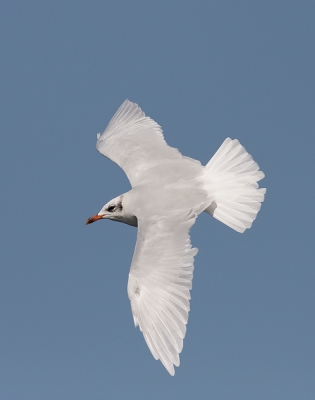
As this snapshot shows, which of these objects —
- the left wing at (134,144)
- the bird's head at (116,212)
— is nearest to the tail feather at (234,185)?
the left wing at (134,144)

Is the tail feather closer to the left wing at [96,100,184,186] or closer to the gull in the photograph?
the gull

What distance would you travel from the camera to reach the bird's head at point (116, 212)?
12.9 m

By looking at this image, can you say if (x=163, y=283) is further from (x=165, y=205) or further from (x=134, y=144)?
(x=134, y=144)

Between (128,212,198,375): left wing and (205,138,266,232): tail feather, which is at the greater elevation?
(205,138,266,232): tail feather

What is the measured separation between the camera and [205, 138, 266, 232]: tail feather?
1238 centimetres

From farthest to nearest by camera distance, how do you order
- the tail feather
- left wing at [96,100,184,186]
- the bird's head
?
1. left wing at [96,100,184,186]
2. the bird's head
3. the tail feather

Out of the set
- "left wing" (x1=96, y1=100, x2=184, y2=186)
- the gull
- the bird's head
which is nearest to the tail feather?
the gull

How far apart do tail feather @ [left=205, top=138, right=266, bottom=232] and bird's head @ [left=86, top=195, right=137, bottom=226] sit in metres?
1.16

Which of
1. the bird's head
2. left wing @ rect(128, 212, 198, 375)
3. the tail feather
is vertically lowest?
left wing @ rect(128, 212, 198, 375)

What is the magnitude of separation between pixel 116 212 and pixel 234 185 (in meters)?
1.77

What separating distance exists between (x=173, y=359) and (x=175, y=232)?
1908 millimetres

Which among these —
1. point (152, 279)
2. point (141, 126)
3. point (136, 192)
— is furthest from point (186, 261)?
point (141, 126)

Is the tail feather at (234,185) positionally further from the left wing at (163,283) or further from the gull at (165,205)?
the left wing at (163,283)

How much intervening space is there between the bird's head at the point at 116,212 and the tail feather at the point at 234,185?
1.16 m
